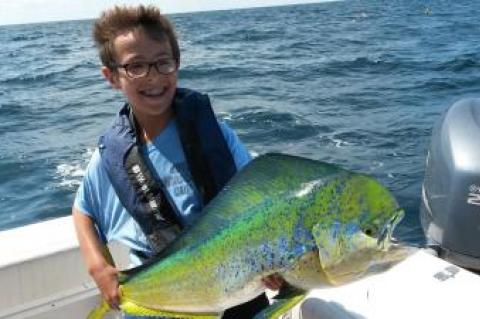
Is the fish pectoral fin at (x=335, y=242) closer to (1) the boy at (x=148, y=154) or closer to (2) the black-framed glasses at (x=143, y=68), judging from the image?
(1) the boy at (x=148, y=154)

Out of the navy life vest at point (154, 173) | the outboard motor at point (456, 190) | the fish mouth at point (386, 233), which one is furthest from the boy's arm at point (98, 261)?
the outboard motor at point (456, 190)

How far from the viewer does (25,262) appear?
9.26 ft

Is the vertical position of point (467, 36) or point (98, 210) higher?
point (98, 210)

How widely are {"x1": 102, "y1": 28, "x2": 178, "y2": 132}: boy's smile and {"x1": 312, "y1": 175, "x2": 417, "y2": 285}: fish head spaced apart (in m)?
0.89

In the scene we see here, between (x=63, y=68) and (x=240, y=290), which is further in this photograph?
(x=63, y=68)

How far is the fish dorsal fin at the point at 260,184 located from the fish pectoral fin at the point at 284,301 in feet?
0.67

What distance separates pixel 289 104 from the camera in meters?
14.7

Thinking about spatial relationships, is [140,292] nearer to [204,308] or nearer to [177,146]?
[204,308]

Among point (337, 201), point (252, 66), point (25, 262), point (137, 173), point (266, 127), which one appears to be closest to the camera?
point (337, 201)

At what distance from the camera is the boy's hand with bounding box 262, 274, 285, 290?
1.46 meters

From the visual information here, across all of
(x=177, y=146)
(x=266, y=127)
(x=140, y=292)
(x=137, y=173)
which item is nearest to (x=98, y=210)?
(x=137, y=173)

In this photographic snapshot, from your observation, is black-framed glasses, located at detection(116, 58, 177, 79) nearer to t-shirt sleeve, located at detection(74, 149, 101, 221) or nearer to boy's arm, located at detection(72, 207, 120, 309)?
t-shirt sleeve, located at detection(74, 149, 101, 221)

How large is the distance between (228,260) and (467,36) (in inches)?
1065

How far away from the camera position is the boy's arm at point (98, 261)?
1.88m
